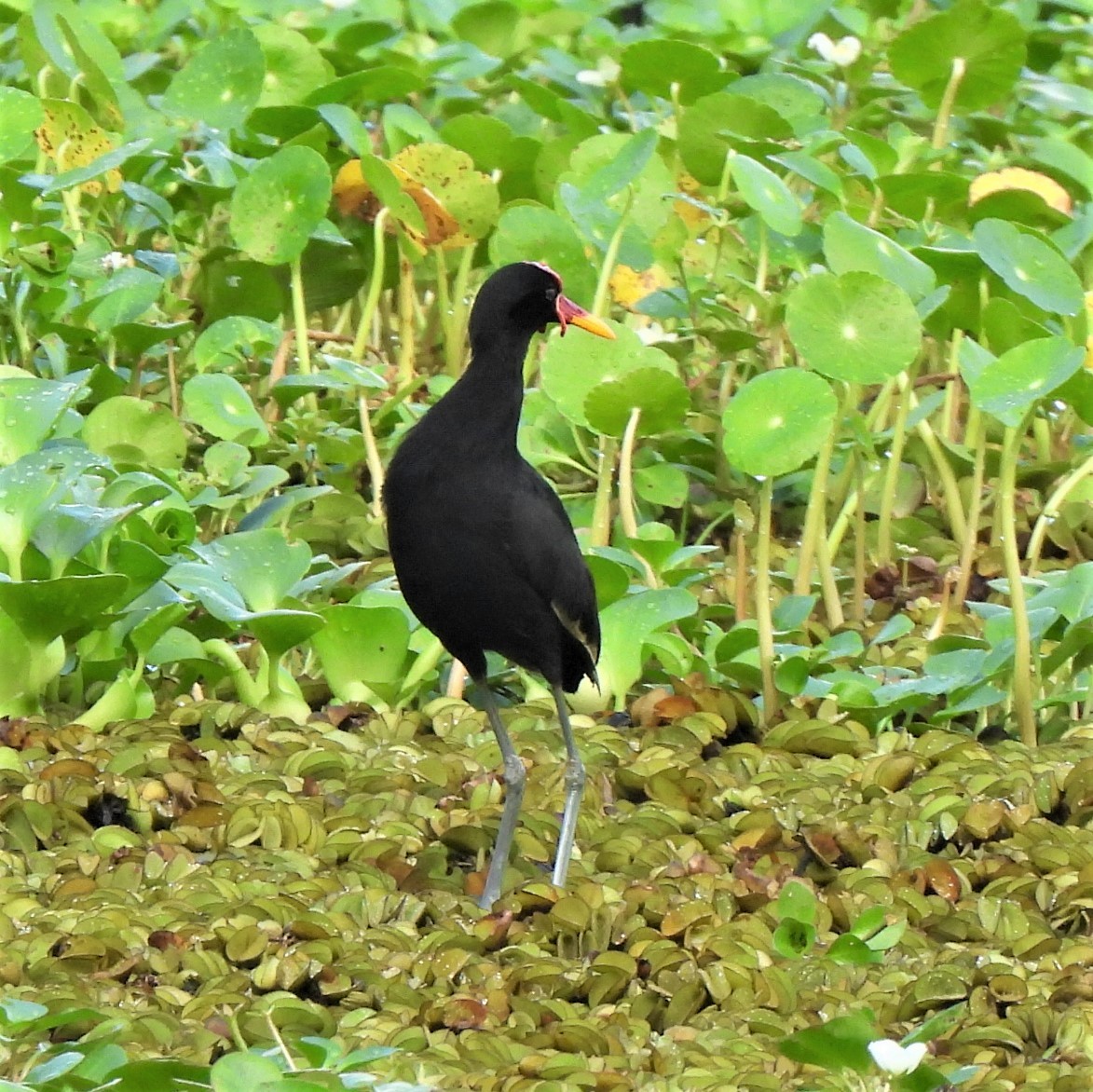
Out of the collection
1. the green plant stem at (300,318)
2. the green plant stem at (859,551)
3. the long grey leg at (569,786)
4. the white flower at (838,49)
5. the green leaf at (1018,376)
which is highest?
the green leaf at (1018,376)

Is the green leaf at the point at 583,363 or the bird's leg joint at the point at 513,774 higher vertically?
the green leaf at the point at 583,363

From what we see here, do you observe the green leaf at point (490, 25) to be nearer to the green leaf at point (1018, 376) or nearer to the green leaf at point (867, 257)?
the green leaf at point (867, 257)

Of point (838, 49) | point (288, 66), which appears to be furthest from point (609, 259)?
point (288, 66)

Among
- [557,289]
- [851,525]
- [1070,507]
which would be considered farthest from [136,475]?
[1070,507]

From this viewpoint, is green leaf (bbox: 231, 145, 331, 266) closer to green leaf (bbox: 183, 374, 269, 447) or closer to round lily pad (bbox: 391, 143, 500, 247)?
round lily pad (bbox: 391, 143, 500, 247)

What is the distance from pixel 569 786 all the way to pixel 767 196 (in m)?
1.56

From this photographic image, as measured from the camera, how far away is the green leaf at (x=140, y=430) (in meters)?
4.46

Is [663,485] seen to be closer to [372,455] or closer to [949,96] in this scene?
[372,455]

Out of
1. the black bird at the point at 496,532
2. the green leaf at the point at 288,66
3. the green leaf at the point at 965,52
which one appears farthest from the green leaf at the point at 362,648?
the green leaf at the point at 288,66

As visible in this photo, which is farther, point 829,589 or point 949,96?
point 949,96

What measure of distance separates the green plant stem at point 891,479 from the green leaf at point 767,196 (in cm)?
41

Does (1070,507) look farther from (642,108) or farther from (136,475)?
(642,108)

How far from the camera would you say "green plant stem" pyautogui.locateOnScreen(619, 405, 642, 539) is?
165 inches

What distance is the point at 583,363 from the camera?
4285 millimetres
